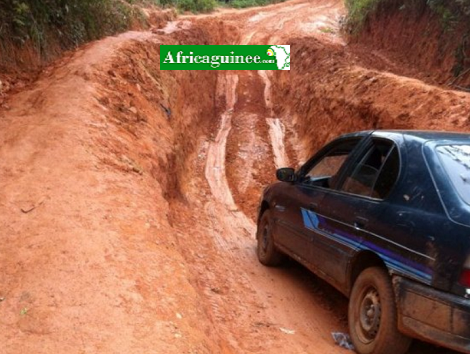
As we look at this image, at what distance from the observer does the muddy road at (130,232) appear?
3.45 meters

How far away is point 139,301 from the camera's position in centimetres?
367

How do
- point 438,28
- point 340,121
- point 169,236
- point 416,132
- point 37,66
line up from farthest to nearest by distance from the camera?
point 438,28 < point 340,121 < point 37,66 < point 169,236 < point 416,132

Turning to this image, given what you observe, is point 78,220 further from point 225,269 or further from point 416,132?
point 416,132

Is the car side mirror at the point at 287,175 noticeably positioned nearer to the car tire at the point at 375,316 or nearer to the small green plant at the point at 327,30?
the car tire at the point at 375,316

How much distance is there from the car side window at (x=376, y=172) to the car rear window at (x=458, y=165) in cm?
37

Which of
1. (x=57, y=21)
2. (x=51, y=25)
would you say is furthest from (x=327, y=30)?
(x=51, y=25)

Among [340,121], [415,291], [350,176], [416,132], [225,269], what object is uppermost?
[416,132]

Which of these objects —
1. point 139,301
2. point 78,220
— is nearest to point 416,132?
point 139,301

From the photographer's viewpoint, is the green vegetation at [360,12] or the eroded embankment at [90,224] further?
the green vegetation at [360,12]

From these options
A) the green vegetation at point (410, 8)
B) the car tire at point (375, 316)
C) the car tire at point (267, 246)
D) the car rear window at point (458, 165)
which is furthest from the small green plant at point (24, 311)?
the green vegetation at point (410, 8)

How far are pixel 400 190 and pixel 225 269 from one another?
3321mm

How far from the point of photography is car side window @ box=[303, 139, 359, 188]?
4.78 metres

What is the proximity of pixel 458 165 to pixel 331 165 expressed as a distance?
201cm

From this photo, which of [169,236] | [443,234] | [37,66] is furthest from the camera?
[37,66]
